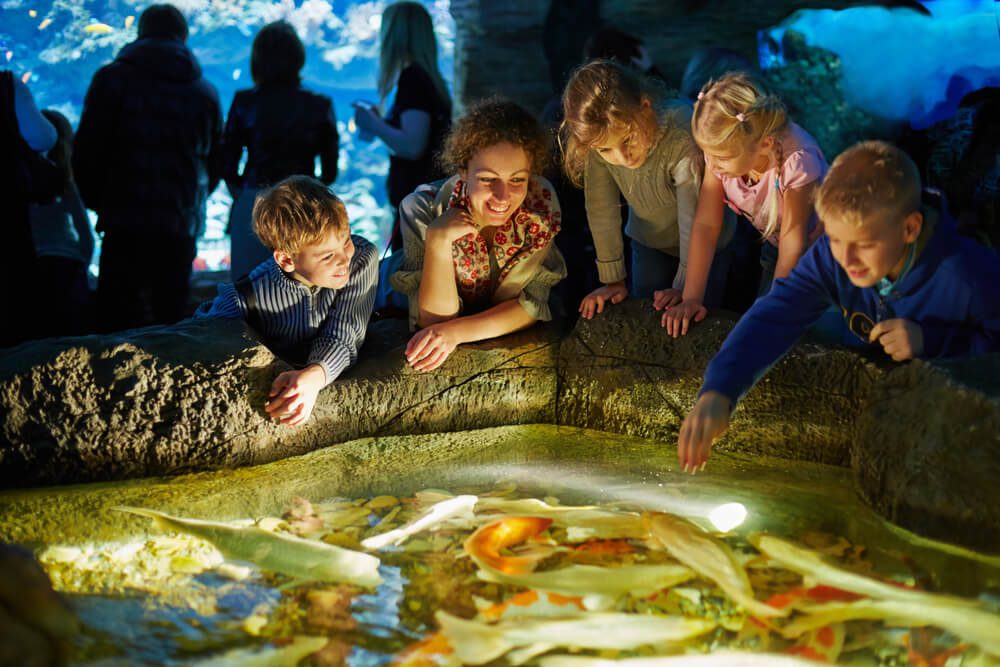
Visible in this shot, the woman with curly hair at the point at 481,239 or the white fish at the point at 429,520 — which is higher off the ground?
the woman with curly hair at the point at 481,239

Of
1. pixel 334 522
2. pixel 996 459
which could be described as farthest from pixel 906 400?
pixel 334 522

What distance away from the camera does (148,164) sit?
452cm

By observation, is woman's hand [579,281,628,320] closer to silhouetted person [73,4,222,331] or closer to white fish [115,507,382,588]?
white fish [115,507,382,588]

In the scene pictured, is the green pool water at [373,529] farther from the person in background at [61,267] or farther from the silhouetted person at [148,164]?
the person in background at [61,267]

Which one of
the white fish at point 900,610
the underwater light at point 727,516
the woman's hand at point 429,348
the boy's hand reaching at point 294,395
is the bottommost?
the underwater light at point 727,516

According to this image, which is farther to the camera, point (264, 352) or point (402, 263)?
point (402, 263)

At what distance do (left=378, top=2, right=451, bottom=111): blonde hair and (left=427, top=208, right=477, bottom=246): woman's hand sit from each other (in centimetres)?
185

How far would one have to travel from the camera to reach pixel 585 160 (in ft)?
10.7

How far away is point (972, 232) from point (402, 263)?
329 cm

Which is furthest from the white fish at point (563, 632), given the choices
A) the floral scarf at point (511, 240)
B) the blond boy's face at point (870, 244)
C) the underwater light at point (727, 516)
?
the floral scarf at point (511, 240)

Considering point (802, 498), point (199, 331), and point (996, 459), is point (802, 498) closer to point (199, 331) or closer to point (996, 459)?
point (996, 459)

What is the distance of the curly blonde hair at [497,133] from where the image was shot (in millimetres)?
3100

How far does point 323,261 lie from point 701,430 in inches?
54.6

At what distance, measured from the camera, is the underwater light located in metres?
2.25
